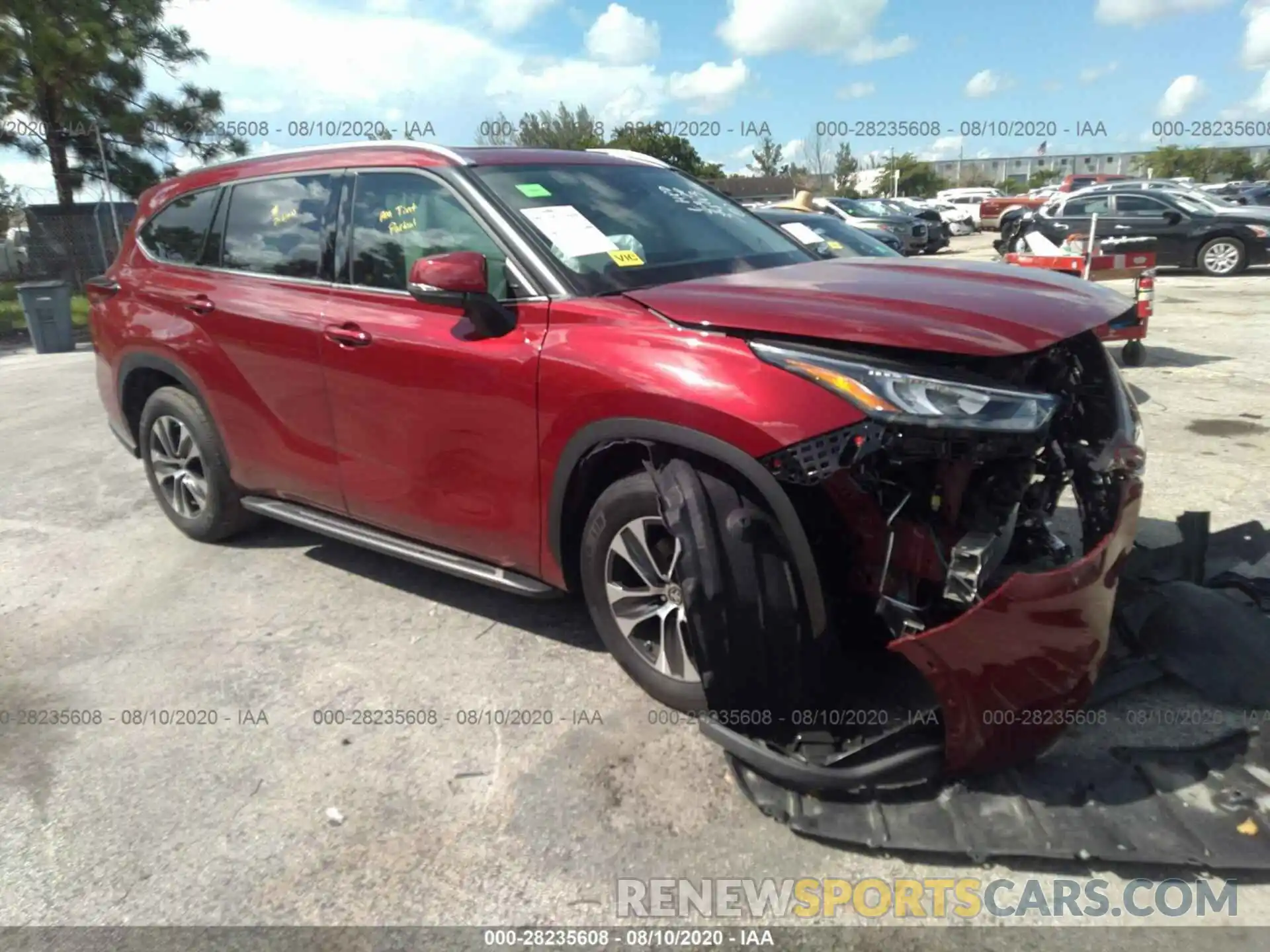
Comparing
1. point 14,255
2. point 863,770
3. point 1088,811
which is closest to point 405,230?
point 863,770

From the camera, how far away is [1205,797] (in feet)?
8.43

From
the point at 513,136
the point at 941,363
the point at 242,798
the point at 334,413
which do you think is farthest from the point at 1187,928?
the point at 513,136

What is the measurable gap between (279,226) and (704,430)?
2569 mm

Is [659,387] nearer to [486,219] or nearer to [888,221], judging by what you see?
[486,219]

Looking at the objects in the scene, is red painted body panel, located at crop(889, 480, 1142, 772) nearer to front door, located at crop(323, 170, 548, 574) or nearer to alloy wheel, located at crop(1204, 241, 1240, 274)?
front door, located at crop(323, 170, 548, 574)

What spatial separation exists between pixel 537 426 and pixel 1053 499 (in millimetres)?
1635

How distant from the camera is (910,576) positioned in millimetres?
2520

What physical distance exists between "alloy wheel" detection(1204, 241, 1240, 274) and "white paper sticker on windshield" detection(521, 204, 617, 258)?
17012 millimetres

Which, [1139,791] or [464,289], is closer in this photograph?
[1139,791]

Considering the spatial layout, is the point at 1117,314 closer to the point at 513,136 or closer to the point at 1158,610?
the point at 1158,610

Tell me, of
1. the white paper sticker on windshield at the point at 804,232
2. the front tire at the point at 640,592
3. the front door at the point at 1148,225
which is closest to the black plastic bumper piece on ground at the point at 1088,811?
the front tire at the point at 640,592

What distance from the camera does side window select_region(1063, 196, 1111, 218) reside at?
691 inches

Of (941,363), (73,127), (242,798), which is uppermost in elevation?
(73,127)

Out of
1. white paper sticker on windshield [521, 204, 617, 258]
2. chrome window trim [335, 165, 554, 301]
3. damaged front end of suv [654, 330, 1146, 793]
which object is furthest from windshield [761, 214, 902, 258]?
damaged front end of suv [654, 330, 1146, 793]
